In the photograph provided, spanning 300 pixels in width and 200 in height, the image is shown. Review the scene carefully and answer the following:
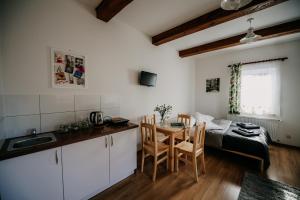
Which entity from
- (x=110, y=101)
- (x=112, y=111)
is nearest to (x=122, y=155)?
(x=112, y=111)

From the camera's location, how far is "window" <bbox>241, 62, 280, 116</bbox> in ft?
11.3

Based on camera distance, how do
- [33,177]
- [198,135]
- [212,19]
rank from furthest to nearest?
[212,19] → [198,135] → [33,177]

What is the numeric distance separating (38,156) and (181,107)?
3836mm

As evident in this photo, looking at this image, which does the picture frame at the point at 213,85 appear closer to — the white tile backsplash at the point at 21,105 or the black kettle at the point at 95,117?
the black kettle at the point at 95,117

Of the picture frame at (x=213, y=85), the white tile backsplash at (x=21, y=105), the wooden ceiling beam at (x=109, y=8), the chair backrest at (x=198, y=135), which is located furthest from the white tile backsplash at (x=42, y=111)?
the picture frame at (x=213, y=85)

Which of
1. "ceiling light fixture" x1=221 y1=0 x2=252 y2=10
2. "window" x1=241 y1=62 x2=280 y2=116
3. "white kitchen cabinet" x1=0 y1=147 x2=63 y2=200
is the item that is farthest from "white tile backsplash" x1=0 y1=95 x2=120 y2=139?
"window" x1=241 y1=62 x2=280 y2=116

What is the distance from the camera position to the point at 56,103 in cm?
178

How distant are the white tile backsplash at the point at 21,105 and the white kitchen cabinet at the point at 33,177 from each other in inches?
25.0

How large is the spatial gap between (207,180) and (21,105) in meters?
2.80

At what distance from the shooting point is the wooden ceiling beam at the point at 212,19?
5.85ft

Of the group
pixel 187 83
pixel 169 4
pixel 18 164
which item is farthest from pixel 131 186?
pixel 187 83

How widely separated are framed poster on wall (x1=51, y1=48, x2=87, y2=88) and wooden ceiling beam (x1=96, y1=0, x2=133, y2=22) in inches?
29.4

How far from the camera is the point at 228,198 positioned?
1.71 metres

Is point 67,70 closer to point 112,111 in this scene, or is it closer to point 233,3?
point 112,111
